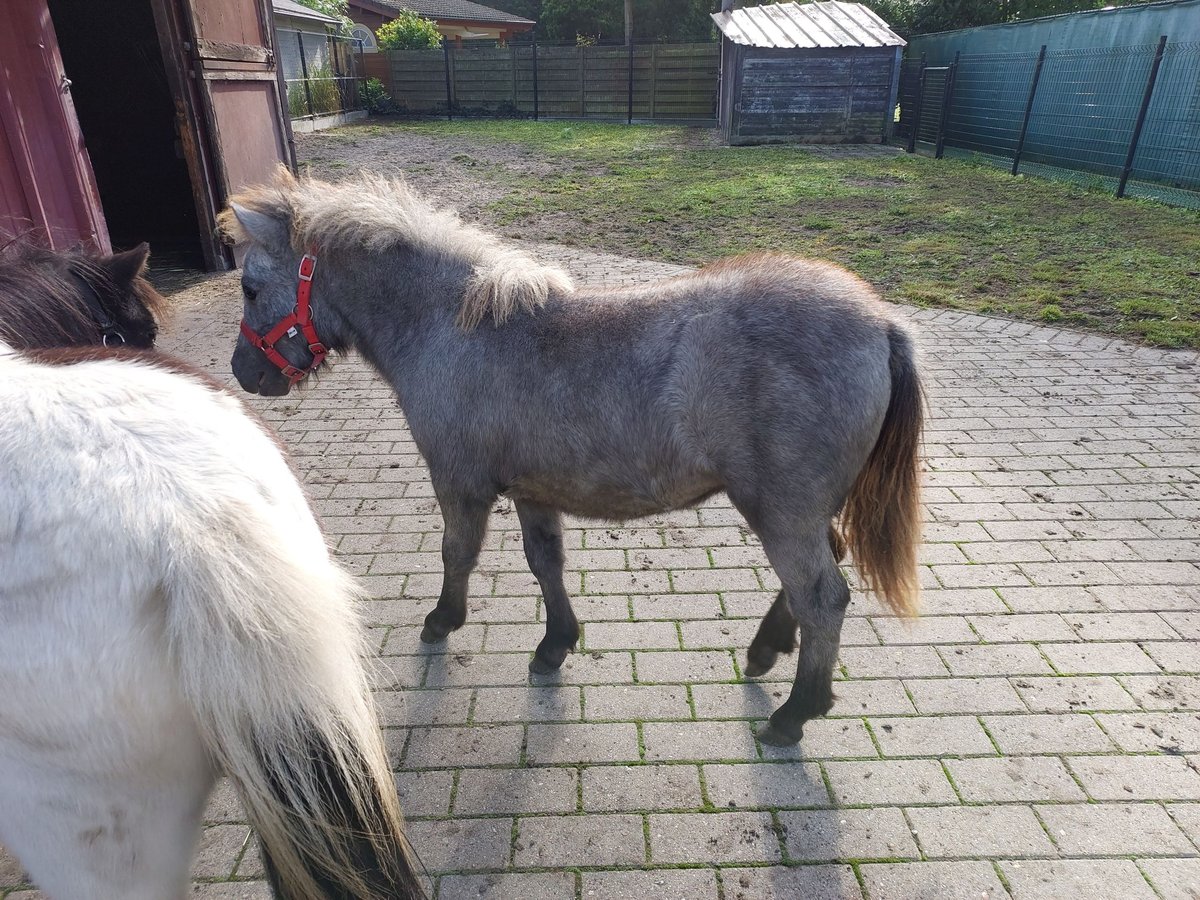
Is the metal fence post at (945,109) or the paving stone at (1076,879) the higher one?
the metal fence post at (945,109)

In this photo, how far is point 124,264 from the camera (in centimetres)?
342

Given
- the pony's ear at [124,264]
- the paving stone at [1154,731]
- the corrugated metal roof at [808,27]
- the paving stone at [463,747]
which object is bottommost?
the paving stone at [463,747]

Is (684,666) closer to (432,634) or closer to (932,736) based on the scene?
(932,736)

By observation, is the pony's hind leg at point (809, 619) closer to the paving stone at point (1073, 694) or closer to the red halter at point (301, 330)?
the paving stone at point (1073, 694)

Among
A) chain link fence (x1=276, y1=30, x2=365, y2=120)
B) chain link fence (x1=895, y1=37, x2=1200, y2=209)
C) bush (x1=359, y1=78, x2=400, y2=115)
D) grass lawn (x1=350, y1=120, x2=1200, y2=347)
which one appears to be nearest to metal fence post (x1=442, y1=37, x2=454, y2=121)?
bush (x1=359, y1=78, x2=400, y2=115)

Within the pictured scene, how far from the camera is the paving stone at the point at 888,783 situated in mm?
2395

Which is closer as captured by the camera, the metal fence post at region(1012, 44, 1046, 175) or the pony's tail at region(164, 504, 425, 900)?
the pony's tail at region(164, 504, 425, 900)

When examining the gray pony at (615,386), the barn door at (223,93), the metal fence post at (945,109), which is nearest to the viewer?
the gray pony at (615,386)

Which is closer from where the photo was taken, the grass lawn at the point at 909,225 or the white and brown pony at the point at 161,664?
the white and brown pony at the point at 161,664

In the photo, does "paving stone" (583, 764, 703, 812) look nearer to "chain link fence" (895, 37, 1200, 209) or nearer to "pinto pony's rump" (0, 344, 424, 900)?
"pinto pony's rump" (0, 344, 424, 900)

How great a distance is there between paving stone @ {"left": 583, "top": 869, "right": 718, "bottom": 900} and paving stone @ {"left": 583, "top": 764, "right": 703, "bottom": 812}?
0.74ft

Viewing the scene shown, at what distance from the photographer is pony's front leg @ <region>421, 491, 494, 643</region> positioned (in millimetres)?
2809

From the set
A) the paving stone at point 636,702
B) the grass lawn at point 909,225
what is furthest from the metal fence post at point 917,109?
the paving stone at point 636,702

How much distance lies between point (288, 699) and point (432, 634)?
1.82m
